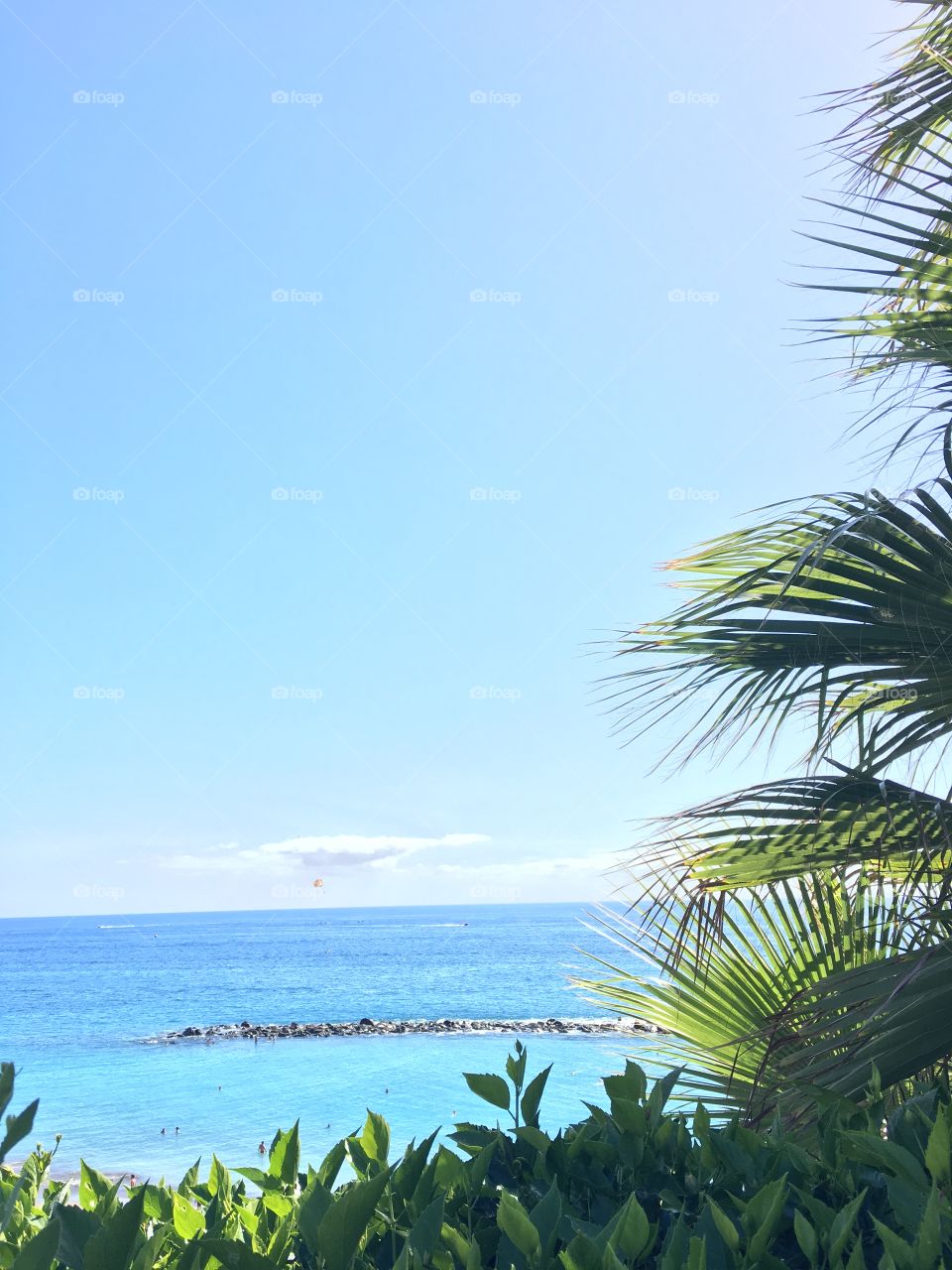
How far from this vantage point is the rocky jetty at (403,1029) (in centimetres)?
3888

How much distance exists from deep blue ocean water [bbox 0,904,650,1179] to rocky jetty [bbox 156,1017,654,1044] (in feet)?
3.80

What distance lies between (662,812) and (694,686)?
Result: 1.16 ft

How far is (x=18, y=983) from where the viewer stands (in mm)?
65688

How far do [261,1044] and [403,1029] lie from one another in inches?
216

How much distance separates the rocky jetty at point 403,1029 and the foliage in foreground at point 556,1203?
128 ft

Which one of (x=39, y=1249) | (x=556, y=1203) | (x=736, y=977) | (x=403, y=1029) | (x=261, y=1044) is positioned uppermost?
(x=39, y=1249)

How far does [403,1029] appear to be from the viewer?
129 feet

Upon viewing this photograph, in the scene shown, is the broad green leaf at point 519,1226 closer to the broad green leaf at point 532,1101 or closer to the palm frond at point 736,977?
the broad green leaf at point 532,1101

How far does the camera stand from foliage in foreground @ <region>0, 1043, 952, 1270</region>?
3.06ft

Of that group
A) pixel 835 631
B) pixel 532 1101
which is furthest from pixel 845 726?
pixel 532 1101

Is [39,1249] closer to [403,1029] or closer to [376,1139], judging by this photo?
[376,1139]

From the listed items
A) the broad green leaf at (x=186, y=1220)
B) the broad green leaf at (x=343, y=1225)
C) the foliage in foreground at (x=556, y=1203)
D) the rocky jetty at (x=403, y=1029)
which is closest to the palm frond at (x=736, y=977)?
the foliage in foreground at (x=556, y=1203)

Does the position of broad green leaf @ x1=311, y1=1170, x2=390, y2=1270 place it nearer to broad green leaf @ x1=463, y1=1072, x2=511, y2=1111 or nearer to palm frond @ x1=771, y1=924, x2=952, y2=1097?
broad green leaf @ x1=463, y1=1072, x2=511, y2=1111

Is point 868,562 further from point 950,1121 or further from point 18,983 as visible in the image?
point 18,983
